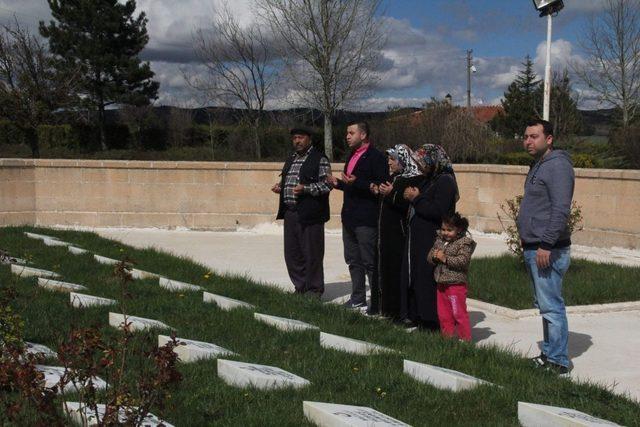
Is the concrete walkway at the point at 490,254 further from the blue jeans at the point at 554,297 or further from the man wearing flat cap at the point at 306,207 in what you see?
the man wearing flat cap at the point at 306,207

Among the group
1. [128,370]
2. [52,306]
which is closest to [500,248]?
[52,306]

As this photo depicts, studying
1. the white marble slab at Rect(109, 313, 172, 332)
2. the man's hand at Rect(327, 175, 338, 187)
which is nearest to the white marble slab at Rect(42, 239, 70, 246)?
the man's hand at Rect(327, 175, 338, 187)

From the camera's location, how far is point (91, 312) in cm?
682

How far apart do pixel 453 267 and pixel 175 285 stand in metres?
3.25

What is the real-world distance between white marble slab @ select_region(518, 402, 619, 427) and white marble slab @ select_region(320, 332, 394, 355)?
159 cm

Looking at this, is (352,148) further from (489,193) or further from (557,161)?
(489,193)

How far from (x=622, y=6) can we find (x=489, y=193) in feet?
71.4

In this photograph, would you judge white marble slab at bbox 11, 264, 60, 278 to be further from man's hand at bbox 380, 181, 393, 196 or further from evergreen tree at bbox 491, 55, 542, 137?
evergreen tree at bbox 491, 55, 542, 137

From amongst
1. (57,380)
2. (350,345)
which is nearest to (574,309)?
(350,345)

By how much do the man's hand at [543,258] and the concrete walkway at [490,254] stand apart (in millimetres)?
837

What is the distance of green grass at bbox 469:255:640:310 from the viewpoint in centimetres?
844

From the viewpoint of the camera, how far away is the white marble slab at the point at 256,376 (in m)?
4.83

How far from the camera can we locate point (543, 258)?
17.9 ft

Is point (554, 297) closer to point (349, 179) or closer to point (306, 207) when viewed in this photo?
point (349, 179)
